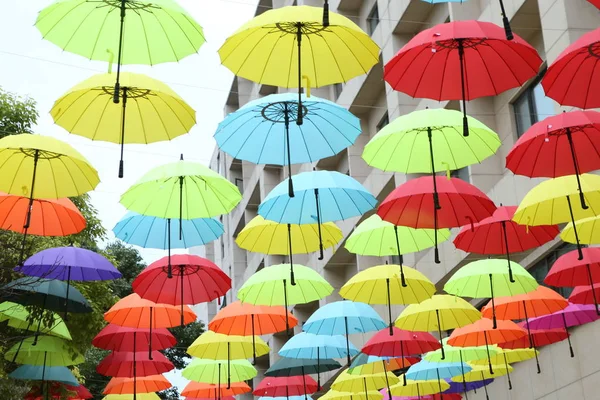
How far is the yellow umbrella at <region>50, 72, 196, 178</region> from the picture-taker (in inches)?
394

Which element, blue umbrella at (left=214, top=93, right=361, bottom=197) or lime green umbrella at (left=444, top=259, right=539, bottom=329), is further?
lime green umbrella at (left=444, top=259, right=539, bottom=329)

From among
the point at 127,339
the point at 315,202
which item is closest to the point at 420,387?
the point at 127,339

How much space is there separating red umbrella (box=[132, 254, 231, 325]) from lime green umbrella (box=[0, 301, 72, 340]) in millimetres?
1438

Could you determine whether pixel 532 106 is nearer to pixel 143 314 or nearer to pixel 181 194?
pixel 143 314

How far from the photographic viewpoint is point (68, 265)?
1286 centimetres

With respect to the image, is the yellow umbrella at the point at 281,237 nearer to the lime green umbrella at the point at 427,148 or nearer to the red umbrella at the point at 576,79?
the lime green umbrella at the point at 427,148

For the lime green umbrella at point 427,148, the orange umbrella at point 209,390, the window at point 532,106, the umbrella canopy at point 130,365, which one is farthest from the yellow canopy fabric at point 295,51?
the orange umbrella at point 209,390

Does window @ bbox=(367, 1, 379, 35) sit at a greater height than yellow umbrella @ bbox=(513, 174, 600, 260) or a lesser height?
greater

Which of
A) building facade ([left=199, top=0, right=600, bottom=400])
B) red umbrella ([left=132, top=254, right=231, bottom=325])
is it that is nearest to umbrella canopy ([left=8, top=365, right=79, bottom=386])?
red umbrella ([left=132, top=254, right=231, bottom=325])

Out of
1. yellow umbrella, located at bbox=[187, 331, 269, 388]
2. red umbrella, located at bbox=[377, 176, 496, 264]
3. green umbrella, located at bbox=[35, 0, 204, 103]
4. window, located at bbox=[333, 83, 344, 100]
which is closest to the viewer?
green umbrella, located at bbox=[35, 0, 204, 103]

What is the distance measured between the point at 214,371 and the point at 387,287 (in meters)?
5.14

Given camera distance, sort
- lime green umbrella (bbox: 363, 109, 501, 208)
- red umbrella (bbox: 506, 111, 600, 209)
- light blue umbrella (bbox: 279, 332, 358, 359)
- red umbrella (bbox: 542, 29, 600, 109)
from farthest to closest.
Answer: light blue umbrella (bbox: 279, 332, 358, 359) < lime green umbrella (bbox: 363, 109, 501, 208) < red umbrella (bbox: 506, 111, 600, 209) < red umbrella (bbox: 542, 29, 600, 109)

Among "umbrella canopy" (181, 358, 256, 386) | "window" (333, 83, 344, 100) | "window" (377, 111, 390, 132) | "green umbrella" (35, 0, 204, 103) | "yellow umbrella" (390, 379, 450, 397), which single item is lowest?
"yellow umbrella" (390, 379, 450, 397)

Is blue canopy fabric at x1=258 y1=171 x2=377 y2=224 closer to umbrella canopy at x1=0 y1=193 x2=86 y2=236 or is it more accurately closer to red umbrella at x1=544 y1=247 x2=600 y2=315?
umbrella canopy at x1=0 y1=193 x2=86 y2=236
